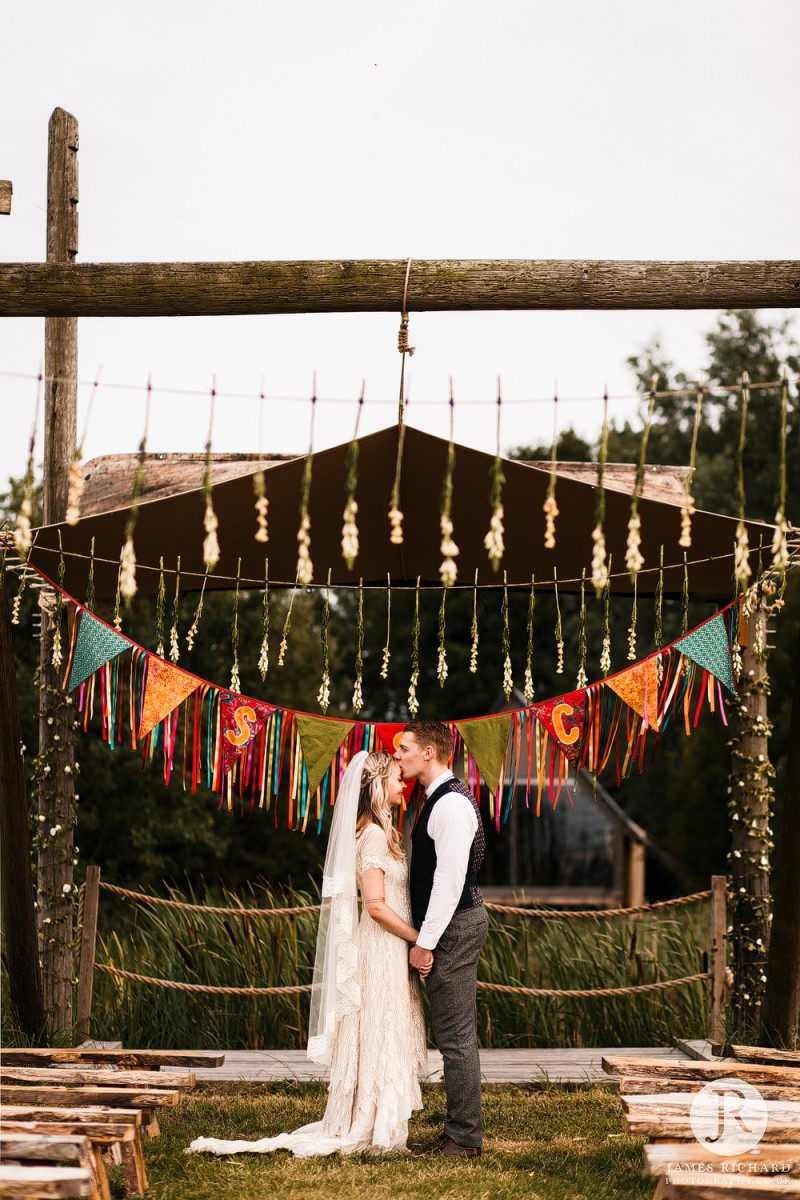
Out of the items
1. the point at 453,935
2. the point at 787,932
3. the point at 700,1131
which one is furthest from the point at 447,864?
the point at 787,932

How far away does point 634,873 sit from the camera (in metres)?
17.0

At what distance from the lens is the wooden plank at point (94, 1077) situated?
3977 millimetres

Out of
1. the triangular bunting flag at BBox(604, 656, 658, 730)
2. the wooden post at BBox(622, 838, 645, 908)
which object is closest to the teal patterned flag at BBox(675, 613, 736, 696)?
the triangular bunting flag at BBox(604, 656, 658, 730)

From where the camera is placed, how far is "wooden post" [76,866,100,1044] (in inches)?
236

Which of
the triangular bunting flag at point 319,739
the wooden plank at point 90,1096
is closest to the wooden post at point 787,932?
the triangular bunting flag at point 319,739

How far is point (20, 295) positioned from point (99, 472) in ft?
7.22

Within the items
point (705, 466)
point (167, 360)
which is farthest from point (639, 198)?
point (167, 360)

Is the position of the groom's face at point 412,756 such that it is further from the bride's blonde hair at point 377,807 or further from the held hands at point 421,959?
the held hands at point 421,959

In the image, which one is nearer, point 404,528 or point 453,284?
point 453,284

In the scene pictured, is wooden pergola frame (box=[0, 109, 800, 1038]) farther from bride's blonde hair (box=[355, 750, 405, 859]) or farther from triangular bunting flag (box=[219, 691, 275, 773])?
triangular bunting flag (box=[219, 691, 275, 773])

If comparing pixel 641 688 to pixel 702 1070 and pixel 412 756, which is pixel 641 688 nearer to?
pixel 412 756

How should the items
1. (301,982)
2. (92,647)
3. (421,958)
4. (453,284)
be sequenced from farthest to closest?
1. (301,982)
2. (92,647)
3. (421,958)
4. (453,284)

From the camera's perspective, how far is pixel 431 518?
548 cm

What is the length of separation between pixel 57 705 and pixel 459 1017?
8.62ft
